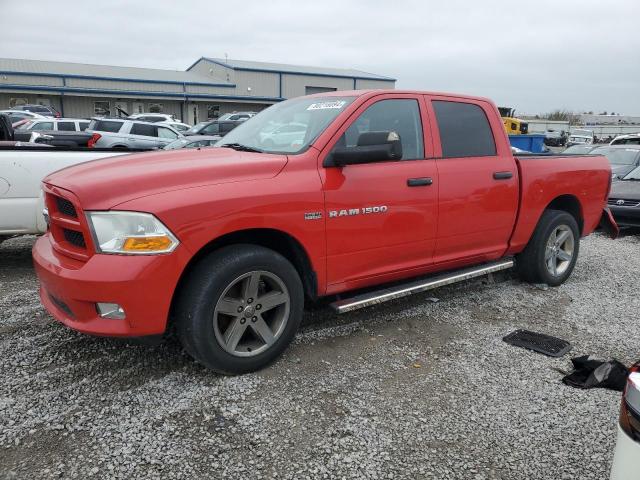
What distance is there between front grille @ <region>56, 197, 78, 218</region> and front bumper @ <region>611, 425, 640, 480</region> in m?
2.91

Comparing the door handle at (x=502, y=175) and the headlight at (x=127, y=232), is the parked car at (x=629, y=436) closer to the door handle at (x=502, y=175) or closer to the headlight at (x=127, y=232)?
the headlight at (x=127, y=232)

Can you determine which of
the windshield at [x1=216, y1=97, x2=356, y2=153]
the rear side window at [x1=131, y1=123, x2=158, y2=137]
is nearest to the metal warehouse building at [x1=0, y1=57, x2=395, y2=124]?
the rear side window at [x1=131, y1=123, x2=158, y2=137]

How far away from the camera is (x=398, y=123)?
4.11 metres

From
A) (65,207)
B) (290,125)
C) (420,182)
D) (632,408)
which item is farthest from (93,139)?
(632,408)

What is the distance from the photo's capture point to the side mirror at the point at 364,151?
3473mm

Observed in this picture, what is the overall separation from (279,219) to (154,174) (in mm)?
819

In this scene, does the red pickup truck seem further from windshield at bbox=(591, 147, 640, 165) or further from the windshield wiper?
windshield at bbox=(591, 147, 640, 165)

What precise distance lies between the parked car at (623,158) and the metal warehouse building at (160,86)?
36.1 metres

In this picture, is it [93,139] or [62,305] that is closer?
[62,305]

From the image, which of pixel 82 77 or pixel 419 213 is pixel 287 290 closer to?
pixel 419 213

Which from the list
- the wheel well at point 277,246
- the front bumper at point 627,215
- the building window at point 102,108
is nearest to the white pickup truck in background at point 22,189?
the wheel well at point 277,246

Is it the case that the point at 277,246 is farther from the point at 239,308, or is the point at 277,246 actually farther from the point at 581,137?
the point at 581,137

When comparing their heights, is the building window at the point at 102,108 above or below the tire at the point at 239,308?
above

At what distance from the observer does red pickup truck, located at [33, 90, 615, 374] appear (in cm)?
292
